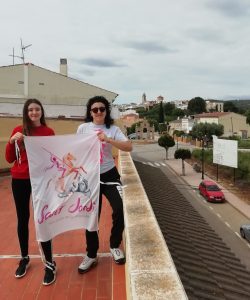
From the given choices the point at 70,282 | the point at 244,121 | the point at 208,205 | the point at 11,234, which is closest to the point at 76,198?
the point at 70,282

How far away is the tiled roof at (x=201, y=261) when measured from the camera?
154 inches

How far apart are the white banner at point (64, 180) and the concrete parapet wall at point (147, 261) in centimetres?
52

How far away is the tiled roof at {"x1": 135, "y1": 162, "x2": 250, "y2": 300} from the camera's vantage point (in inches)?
154

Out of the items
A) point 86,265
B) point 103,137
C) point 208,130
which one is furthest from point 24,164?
point 208,130

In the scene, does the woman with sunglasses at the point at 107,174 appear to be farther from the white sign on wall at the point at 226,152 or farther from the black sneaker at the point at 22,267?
the white sign on wall at the point at 226,152

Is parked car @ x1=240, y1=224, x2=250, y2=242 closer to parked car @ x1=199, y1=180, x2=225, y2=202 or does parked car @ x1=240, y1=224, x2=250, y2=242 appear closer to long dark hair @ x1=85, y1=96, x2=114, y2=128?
parked car @ x1=199, y1=180, x2=225, y2=202

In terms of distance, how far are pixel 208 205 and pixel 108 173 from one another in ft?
85.0

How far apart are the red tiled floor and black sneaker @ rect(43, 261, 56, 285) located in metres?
0.05

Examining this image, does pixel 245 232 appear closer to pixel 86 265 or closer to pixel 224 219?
pixel 224 219

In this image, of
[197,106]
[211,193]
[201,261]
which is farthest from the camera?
[197,106]

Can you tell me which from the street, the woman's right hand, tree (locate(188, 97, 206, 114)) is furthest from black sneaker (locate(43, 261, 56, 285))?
tree (locate(188, 97, 206, 114))

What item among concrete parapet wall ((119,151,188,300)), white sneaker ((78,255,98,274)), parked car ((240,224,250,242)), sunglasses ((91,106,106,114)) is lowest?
parked car ((240,224,250,242))

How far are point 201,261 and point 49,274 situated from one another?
79.8 inches

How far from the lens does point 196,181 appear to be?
3866 centimetres
